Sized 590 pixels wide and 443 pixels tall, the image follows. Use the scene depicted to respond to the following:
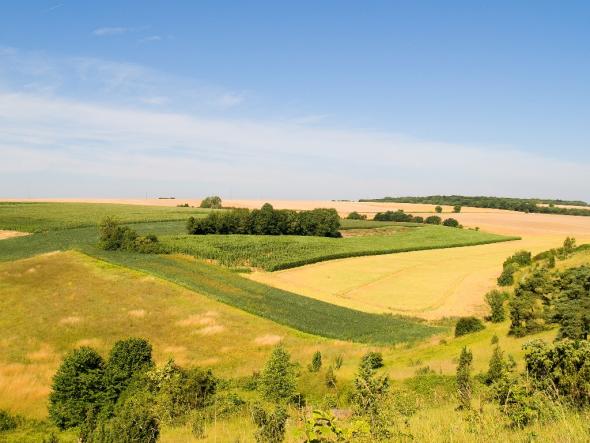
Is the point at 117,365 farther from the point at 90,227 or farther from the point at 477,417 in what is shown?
the point at 90,227

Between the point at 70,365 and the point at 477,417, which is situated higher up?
the point at 477,417

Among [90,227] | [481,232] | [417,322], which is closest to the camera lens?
[417,322]

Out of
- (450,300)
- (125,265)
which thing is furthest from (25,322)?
(450,300)

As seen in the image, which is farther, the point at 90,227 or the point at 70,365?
the point at 90,227

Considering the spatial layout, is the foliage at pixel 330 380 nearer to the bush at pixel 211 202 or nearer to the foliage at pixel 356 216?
the foliage at pixel 356 216

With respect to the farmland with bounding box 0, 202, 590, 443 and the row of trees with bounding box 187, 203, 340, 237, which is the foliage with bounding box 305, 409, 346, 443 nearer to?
the farmland with bounding box 0, 202, 590, 443

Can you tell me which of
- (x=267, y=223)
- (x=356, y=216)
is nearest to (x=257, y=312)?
(x=267, y=223)

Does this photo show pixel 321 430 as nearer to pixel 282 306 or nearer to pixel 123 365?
pixel 123 365
